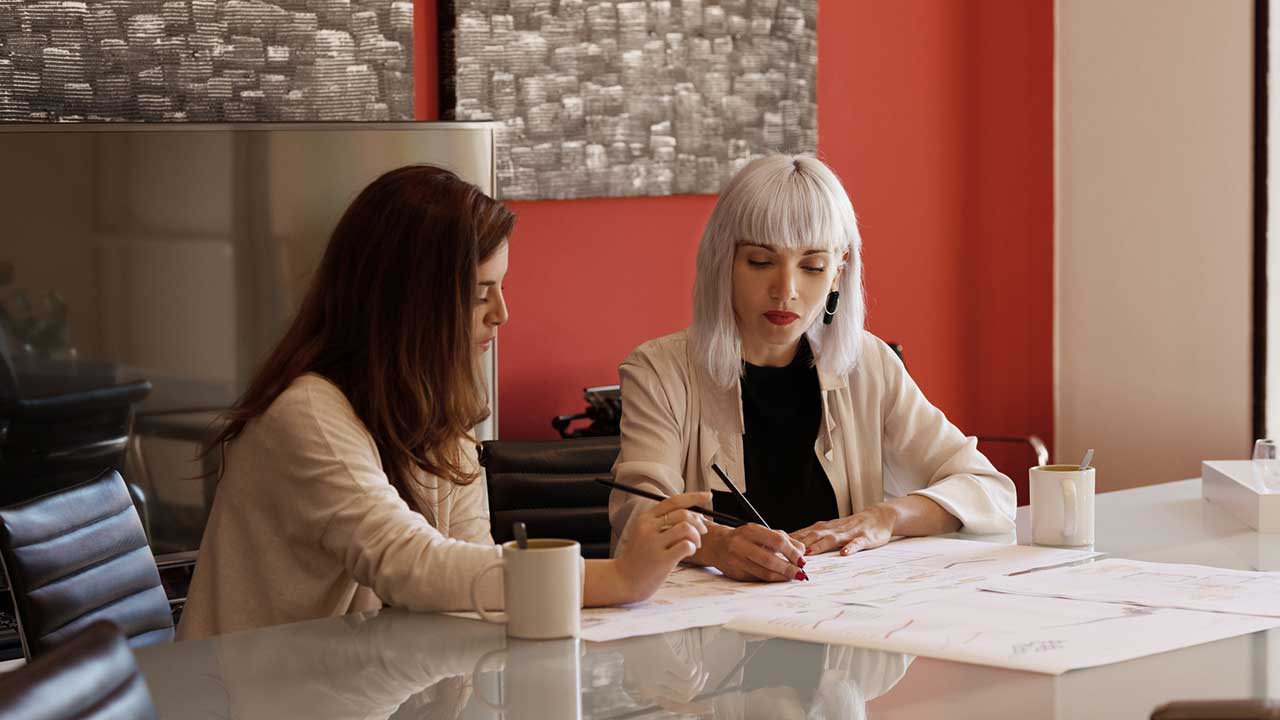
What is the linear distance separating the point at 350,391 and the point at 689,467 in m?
0.74

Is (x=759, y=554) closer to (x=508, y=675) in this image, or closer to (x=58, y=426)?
(x=508, y=675)

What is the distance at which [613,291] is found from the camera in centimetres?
416

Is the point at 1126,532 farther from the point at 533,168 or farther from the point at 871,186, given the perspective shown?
the point at 871,186

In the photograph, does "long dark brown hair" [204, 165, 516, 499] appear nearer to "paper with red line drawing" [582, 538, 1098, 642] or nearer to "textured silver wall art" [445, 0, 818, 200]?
"paper with red line drawing" [582, 538, 1098, 642]

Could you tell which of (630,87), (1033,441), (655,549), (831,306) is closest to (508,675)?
(655,549)

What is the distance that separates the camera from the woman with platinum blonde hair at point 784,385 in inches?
102

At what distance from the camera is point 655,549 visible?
6.06 ft

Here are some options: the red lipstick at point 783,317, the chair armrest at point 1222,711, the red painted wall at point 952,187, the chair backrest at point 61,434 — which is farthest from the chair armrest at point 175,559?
the chair armrest at point 1222,711

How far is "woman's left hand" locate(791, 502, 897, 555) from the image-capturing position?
2.23 metres

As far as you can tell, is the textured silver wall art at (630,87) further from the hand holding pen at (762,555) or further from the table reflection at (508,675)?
the table reflection at (508,675)

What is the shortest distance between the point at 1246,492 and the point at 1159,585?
0.57m

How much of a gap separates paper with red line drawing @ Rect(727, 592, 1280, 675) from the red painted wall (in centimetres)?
252

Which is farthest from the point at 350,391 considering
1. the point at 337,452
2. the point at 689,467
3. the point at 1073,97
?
the point at 1073,97

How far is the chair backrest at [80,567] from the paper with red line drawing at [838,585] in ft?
2.34
